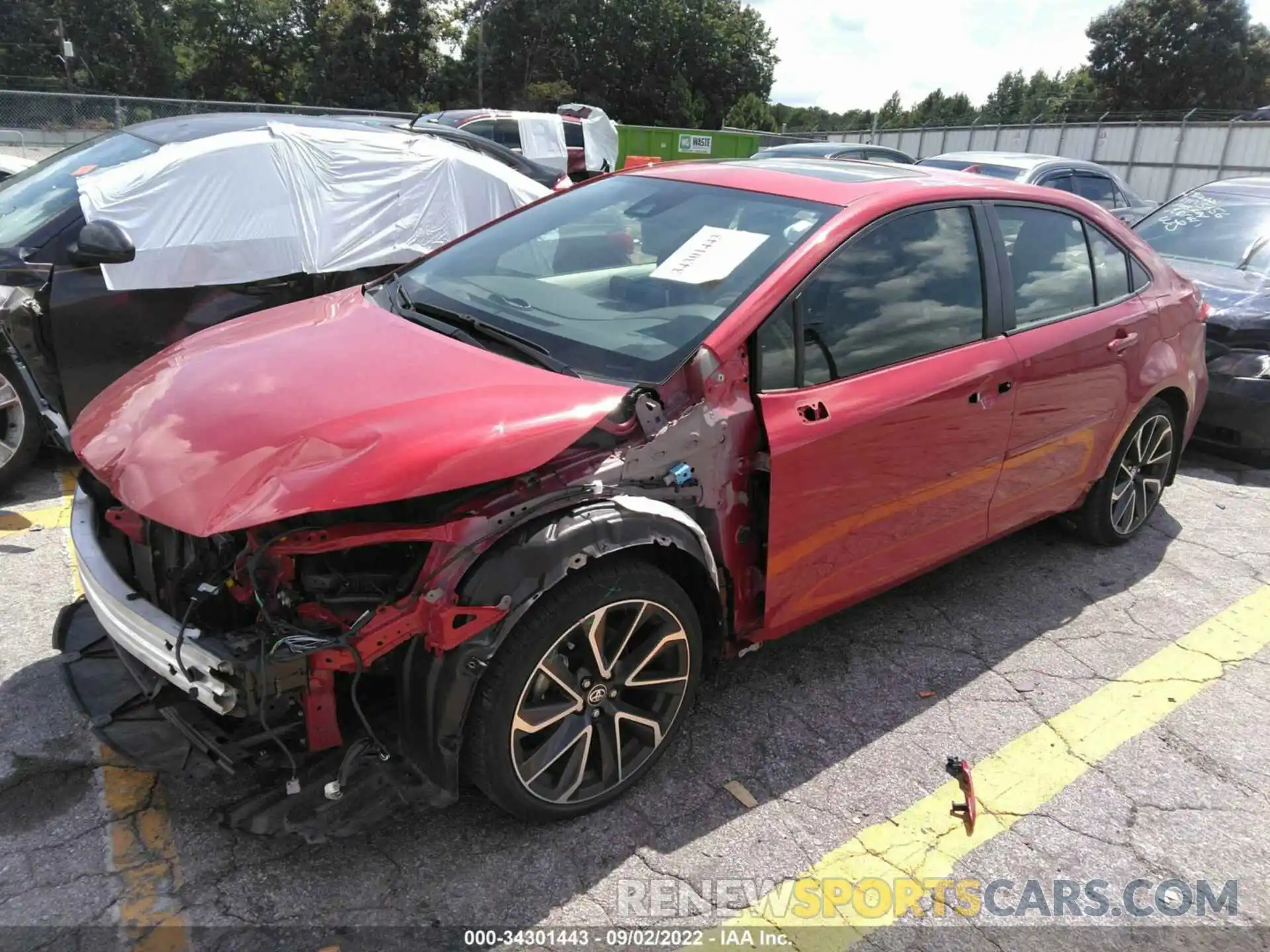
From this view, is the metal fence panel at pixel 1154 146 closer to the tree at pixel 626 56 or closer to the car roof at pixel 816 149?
the car roof at pixel 816 149

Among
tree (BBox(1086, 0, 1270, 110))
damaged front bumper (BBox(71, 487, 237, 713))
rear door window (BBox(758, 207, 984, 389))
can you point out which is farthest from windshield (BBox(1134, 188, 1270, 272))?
tree (BBox(1086, 0, 1270, 110))

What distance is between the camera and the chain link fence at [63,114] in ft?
54.3

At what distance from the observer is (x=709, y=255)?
2910mm

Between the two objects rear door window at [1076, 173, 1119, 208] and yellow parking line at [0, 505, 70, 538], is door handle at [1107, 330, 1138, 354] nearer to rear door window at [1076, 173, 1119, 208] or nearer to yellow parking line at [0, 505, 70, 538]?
yellow parking line at [0, 505, 70, 538]

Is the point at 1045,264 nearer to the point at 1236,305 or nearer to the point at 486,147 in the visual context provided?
the point at 1236,305

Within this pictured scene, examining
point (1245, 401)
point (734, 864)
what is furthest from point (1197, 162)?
point (734, 864)

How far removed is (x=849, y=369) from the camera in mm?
2902

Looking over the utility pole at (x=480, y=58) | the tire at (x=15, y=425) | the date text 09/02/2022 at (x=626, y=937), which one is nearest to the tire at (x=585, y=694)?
the date text 09/02/2022 at (x=626, y=937)

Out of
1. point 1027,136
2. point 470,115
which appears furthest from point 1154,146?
point 470,115

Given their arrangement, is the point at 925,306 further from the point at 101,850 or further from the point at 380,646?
the point at 101,850

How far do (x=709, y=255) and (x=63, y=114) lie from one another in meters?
19.5

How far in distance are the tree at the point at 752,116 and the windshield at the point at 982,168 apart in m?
32.9

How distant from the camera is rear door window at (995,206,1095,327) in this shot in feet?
11.5

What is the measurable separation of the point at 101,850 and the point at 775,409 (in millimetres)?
2196
